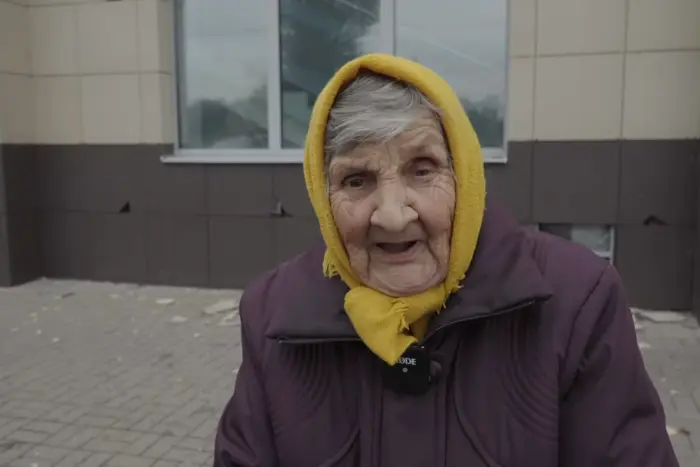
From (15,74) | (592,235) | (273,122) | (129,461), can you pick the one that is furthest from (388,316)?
(15,74)

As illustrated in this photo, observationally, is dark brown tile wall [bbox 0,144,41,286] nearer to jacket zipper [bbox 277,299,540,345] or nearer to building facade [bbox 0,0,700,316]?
building facade [bbox 0,0,700,316]

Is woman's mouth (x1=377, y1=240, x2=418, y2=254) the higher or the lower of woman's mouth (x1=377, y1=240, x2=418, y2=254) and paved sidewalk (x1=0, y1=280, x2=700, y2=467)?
the higher

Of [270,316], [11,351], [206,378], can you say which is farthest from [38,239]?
[270,316]

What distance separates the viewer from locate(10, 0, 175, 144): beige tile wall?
22.5 feet

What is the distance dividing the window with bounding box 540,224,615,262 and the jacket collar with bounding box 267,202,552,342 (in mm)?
4721

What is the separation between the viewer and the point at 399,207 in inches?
55.2

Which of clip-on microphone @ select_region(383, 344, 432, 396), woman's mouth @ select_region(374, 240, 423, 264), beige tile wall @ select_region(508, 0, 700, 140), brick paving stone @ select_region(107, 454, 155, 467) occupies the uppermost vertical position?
beige tile wall @ select_region(508, 0, 700, 140)

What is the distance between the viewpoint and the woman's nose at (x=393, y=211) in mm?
1396

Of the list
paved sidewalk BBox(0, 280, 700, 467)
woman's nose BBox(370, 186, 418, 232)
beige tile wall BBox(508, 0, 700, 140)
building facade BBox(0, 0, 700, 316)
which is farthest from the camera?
building facade BBox(0, 0, 700, 316)

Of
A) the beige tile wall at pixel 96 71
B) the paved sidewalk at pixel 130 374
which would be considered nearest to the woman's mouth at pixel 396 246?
the paved sidewalk at pixel 130 374

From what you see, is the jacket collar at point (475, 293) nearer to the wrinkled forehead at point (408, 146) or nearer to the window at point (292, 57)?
the wrinkled forehead at point (408, 146)

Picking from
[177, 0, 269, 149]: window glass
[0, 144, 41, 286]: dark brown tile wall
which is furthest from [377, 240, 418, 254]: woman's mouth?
[0, 144, 41, 286]: dark brown tile wall

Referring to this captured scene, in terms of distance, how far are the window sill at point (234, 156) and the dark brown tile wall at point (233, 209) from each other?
0.19 feet

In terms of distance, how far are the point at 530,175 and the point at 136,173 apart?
140 inches
